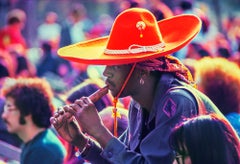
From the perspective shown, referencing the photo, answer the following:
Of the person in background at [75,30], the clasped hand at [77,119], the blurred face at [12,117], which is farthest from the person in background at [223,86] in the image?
the person in background at [75,30]

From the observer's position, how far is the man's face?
174 inches

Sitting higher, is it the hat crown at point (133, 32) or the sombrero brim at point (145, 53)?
the hat crown at point (133, 32)

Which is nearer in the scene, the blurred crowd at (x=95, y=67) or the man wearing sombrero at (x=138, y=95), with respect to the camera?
the man wearing sombrero at (x=138, y=95)

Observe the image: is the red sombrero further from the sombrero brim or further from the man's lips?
the man's lips

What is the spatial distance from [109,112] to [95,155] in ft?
2.39

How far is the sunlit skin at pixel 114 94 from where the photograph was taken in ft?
14.3

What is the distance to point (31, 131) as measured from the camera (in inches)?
245

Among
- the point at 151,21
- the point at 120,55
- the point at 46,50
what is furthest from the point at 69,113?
the point at 46,50

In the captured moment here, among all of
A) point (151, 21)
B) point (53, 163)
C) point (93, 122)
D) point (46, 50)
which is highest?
point (151, 21)

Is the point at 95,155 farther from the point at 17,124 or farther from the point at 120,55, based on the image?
the point at 17,124

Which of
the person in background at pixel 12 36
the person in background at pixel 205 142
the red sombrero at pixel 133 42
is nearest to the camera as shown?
the person in background at pixel 205 142

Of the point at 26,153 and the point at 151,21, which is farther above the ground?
the point at 151,21

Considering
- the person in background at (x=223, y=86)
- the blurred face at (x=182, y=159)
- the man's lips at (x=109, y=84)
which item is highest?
the man's lips at (x=109, y=84)

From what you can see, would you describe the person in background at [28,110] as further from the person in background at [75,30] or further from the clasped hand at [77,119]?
the person in background at [75,30]
